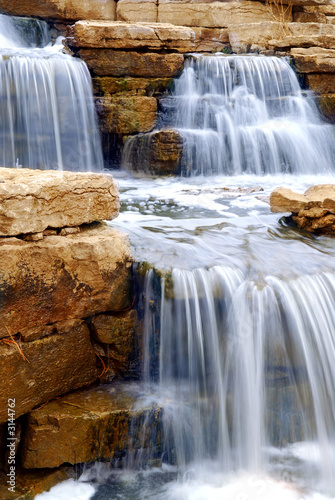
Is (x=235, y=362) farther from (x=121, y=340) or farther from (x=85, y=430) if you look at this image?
(x=85, y=430)

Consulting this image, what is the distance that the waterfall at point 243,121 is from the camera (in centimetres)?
714

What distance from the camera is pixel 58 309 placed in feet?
9.71

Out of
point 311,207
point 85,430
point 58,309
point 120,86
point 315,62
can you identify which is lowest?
point 85,430

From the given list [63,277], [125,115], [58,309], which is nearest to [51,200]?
[63,277]

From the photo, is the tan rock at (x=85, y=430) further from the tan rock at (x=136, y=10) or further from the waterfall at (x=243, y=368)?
the tan rock at (x=136, y=10)

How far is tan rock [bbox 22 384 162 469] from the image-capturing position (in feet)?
9.21

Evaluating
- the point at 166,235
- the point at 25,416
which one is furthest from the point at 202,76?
the point at 25,416

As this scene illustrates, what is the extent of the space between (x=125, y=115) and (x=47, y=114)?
1056 mm

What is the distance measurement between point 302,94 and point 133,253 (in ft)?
19.8

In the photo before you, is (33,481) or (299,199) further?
(299,199)

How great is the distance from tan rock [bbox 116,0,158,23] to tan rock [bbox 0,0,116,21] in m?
0.17

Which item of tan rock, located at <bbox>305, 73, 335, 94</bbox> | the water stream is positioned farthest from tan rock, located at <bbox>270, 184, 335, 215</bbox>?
tan rock, located at <bbox>305, 73, 335, 94</bbox>

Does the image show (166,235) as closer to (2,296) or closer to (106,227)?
(106,227)

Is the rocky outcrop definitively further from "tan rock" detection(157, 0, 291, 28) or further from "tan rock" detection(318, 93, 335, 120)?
"tan rock" detection(157, 0, 291, 28)
